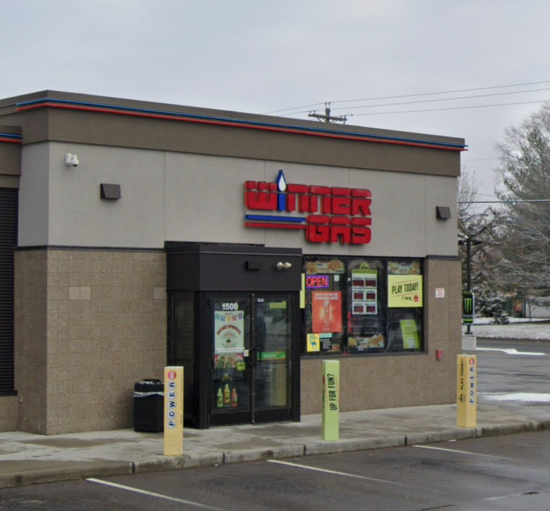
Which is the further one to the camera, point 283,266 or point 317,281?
point 317,281

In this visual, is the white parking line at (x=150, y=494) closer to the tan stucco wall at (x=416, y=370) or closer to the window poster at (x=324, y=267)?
the tan stucco wall at (x=416, y=370)

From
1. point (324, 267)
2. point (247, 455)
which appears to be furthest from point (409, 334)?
point (247, 455)

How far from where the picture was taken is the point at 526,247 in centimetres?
5812

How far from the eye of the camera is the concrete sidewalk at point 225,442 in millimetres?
12109

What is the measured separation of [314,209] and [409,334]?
3382 mm

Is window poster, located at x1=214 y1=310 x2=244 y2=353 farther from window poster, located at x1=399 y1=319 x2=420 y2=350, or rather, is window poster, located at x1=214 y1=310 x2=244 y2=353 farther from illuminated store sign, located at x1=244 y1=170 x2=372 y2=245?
window poster, located at x1=399 y1=319 x2=420 y2=350

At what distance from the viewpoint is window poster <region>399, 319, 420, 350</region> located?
63.7 feet

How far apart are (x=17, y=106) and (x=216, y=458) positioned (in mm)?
6355

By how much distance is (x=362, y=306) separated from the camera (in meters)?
18.8

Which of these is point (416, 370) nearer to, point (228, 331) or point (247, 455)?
point (228, 331)

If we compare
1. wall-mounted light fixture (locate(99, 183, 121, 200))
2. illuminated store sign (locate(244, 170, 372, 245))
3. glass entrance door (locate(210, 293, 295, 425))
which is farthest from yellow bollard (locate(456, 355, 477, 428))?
wall-mounted light fixture (locate(99, 183, 121, 200))

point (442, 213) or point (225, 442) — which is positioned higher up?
point (442, 213)

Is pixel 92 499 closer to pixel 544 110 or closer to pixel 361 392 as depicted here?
pixel 361 392

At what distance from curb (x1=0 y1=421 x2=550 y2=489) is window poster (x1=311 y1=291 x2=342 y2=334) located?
336cm
